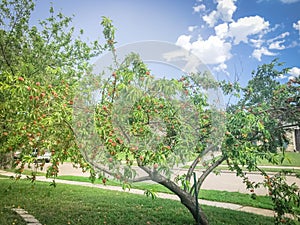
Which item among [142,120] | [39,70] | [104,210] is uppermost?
[39,70]

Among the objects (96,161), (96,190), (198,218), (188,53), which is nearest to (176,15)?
(188,53)

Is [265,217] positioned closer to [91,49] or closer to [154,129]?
[154,129]

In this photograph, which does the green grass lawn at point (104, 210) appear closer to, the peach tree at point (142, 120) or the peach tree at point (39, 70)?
the peach tree at point (39, 70)

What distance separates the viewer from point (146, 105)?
5.31 feet

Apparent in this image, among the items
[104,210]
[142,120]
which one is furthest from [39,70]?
[142,120]

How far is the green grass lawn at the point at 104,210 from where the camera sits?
4.86 m

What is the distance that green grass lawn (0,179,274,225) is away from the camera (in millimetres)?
4865

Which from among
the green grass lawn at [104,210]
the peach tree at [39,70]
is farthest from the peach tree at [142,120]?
the green grass lawn at [104,210]

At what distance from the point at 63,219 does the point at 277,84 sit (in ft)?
14.1

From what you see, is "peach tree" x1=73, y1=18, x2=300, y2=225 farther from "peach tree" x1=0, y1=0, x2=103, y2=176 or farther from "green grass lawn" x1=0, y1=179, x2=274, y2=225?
"green grass lawn" x1=0, y1=179, x2=274, y2=225

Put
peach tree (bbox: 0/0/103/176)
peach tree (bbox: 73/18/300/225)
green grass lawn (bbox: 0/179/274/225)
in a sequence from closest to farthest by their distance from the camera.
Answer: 1. peach tree (bbox: 73/18/300/225)
2. peach tree (bbox: 0/0/103/176)
3. green grass lawn (bbox: 0/179/274/225)

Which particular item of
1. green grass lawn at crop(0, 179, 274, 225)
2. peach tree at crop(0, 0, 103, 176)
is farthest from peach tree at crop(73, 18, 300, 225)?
green grass lawn at crop(0, 179, 274, 225)

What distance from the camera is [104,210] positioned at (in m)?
5.71

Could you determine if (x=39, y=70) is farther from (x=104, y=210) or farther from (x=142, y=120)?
(x=142, y=120)
